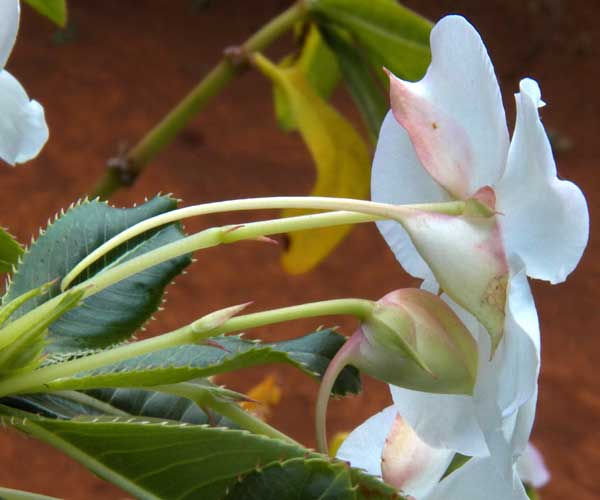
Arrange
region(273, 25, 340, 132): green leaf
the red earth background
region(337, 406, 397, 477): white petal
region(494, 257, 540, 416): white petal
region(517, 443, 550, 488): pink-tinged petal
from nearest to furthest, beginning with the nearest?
region(494, 257, 540, 416): white petal → region(337, 406, 397, 477): white petal → region(517, 443, 550, 488): pink-tinged petal → region(273, 25, 340, 132): green leaf → the red earth background

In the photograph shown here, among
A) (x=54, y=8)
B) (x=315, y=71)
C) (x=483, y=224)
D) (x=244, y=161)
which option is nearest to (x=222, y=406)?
(x=483, y=224)

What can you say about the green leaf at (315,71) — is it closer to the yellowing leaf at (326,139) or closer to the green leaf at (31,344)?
the yellowing leaf at (326,139)

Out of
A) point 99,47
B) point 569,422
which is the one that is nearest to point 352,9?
point 569,422

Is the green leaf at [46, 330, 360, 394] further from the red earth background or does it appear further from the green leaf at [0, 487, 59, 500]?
the red earth background

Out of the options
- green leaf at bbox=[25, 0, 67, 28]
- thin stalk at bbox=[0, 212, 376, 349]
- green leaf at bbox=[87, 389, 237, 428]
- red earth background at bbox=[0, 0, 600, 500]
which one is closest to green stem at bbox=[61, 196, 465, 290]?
thin stalk at bbox=[0, 212, 376, 349]

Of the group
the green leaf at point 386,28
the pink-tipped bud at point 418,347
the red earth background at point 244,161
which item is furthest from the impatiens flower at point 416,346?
the red earth background at point 244,161

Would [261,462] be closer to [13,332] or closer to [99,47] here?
[13,332]
